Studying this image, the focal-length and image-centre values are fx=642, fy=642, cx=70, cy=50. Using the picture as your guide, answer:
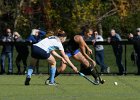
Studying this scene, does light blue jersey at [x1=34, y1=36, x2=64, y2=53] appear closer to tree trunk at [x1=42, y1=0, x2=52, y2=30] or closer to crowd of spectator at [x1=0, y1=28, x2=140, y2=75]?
crowd of spectator at [x1=0, y1=28, x2=140, y2=75]

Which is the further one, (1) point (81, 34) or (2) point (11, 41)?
(2) point (11, 41)

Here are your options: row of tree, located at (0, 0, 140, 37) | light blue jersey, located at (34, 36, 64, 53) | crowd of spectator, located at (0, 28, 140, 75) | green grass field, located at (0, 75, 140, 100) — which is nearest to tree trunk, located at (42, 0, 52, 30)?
row of tree, located at (0, 0, 140, 37)

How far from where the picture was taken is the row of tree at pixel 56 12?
36750 mm

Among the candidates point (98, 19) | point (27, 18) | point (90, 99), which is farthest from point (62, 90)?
point (98, 19)

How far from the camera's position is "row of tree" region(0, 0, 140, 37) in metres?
36.8

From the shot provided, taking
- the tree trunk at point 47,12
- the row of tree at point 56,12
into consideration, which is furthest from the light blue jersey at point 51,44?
the tree trunk at point 47,12

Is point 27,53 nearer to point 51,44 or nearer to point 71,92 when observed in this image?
point 51,44

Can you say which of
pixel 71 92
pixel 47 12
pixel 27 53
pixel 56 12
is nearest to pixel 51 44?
pixel 71 92

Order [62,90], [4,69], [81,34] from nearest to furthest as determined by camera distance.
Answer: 1. [62,90]
2. [81,34]
3. [4,69]

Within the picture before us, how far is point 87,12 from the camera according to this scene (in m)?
38.5

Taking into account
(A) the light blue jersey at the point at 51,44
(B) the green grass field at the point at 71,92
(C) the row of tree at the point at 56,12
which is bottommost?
(B) the green grass field at the point at 71,92

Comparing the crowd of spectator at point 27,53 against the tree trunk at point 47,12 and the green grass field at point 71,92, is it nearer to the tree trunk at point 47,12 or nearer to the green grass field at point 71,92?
the green grass field at point 71,92

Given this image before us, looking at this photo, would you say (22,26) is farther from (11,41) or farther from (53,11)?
(11,41)

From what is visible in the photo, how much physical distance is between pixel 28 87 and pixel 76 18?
69.8 feet
